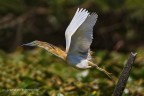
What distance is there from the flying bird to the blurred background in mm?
532

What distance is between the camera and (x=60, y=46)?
19.7 feet

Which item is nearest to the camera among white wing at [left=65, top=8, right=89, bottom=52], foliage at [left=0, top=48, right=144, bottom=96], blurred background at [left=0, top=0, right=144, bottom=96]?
white wing at [left=65, top=8, right=89, bottom=52]

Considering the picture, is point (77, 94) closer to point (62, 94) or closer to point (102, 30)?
point (62, 94)

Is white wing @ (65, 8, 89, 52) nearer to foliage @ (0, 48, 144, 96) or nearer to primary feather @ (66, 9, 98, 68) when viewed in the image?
primary feather @ (66, 9, 98, 68)

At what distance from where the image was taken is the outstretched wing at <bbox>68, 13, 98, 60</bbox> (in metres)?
2.58

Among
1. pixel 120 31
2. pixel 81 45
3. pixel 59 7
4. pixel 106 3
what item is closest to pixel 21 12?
pixel 59 7

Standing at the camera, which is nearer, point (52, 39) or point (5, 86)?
point (5, 86)

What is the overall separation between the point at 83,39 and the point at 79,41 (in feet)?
0.08

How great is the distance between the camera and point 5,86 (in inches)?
136

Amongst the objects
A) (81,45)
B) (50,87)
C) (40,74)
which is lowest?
(81,45)

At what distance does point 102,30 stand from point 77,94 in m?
4.19

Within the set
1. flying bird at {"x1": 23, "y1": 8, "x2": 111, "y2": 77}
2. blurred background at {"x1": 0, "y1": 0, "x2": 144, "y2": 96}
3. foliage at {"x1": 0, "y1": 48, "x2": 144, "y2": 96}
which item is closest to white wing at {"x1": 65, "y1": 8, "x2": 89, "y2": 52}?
flying bird at {"x1": 23, "y1": 8, "x2": 111, "y2": 77}

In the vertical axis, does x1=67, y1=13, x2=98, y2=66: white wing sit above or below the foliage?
below

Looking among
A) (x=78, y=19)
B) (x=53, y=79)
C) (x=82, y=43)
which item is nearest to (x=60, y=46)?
(x=53, y=79)
